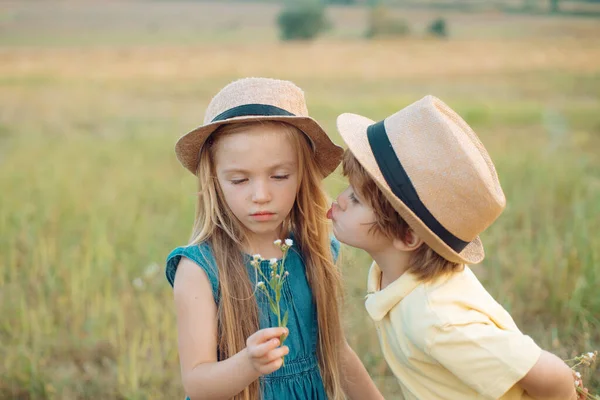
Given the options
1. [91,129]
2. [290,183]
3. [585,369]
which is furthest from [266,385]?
[91,129]

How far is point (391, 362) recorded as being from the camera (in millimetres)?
1889

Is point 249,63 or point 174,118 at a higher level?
point 249,63

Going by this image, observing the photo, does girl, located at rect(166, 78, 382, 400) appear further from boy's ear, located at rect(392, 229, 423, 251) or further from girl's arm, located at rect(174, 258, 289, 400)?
boy's ear, located at rect(392, 229, 423, 251)

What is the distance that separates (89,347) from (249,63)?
9.66m

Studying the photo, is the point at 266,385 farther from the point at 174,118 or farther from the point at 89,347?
the point at 174,118

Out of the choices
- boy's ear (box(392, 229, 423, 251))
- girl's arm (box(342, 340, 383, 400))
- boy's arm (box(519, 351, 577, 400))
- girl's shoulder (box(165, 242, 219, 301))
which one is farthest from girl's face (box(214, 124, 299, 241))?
boy's arm (box(519, 351, 577, 400))

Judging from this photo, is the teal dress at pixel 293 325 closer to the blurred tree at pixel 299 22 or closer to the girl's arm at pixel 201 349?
the girl's arm at pixel 201 349

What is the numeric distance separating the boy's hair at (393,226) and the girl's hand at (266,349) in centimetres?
37

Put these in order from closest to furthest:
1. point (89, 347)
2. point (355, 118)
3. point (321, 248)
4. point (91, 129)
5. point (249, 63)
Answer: point (355, 118) < point (321, 248) < point (89, 347) < point (91, 129) < point (249, 63)

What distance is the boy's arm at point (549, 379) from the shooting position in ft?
5.31

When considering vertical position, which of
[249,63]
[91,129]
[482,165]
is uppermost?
[249,63]

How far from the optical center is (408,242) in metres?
1.80

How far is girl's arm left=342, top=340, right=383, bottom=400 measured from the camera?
220cm

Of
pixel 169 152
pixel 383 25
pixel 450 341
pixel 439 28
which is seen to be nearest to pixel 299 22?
pixel 383 25
